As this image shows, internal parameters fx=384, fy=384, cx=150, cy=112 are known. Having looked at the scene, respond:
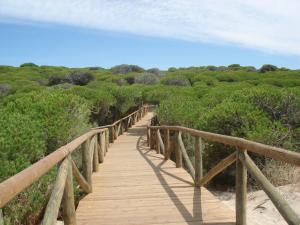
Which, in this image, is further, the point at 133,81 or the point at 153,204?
the point at 133,81

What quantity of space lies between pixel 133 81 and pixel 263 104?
45908mm

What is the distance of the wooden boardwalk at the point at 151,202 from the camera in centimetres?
463

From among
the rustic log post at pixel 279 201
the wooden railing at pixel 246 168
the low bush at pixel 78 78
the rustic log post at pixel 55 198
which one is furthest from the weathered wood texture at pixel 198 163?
the low bush at pixel 78 78

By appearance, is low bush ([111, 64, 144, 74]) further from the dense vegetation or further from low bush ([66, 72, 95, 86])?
the dense vegetation

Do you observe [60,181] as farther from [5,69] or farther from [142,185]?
[5,69]

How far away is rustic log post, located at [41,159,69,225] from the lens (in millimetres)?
2918

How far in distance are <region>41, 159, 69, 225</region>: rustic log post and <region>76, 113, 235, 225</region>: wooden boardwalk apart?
129 centimetres

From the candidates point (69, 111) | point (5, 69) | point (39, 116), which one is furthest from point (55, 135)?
point (5, 69)

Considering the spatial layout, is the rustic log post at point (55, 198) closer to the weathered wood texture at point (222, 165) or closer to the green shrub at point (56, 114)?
the weathered wood texture at point (222, 165)

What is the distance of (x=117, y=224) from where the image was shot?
4.53 meters

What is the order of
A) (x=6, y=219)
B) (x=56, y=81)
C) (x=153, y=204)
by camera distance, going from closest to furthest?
(x=153, y=204), (x=6, y=219), (x=56, y=81)

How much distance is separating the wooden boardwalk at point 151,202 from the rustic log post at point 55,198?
1287 millimetres

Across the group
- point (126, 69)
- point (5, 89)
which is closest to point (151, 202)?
point (5, 89)

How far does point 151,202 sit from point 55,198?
2.57 meters
